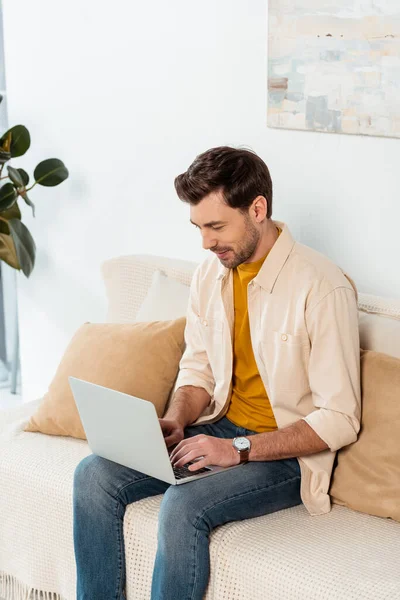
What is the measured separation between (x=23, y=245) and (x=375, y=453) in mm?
1661

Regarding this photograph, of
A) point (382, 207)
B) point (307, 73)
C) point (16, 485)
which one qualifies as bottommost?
point (16, 485)

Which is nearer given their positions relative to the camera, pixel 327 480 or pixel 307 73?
pixel 327 480

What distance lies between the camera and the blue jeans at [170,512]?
75.5 inches

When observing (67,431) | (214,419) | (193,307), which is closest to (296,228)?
(193,307)

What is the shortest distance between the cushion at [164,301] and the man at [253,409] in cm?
36

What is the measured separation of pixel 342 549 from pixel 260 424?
427mm

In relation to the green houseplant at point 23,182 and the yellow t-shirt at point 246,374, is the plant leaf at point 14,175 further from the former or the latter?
the yellow t-shirt at point 246,374

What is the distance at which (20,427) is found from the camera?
2582mm

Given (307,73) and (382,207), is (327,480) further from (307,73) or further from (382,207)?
(307,73)

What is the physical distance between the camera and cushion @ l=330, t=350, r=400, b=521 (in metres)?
2.04

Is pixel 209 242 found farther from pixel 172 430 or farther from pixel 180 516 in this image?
pixel 180 516

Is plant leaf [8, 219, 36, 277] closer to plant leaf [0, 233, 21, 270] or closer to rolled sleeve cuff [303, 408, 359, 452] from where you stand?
plant leaf [0, 233, 21, 270]

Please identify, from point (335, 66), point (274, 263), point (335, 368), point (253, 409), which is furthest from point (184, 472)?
point (335, 66)

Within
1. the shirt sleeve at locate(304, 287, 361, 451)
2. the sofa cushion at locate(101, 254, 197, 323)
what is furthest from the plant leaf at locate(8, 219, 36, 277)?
the shirt sleeve at locate(304, 287, 361, 451)
